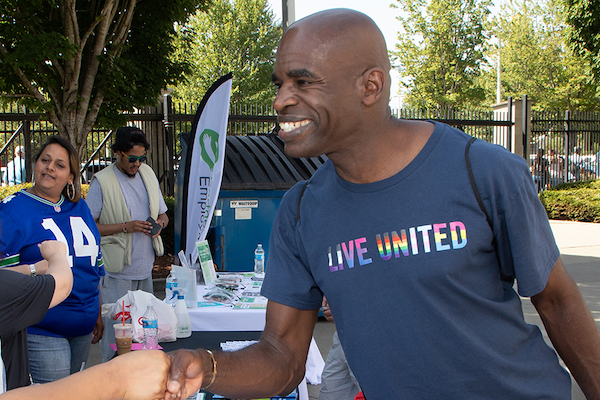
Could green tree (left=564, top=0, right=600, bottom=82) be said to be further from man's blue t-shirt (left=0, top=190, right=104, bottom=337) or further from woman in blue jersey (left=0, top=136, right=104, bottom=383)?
man's blue t-shirt (left=0, top=190, right=104, bottom=337)

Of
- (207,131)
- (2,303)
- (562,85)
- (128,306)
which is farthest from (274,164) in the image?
(562,85)

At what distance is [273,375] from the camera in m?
1.35

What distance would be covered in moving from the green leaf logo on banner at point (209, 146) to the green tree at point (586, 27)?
1358cm

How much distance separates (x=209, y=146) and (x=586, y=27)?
1413cm

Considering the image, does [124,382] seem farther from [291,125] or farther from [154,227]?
[154,227]

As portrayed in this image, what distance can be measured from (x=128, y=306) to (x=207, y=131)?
2.25 meters

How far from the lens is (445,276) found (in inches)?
46.9

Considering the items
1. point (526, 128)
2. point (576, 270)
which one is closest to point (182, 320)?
point (576, 270)

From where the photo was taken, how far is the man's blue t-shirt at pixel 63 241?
310 centimetres

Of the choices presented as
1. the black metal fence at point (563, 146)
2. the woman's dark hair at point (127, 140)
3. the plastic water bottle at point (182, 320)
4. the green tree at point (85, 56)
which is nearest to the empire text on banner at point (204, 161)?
the woman's dark hair at point (127, 140)

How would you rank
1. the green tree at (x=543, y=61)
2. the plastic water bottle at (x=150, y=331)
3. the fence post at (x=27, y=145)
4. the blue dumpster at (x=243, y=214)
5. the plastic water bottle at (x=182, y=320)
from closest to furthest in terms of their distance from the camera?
the plastic water bottle at (x=150, y=331) < the plastic water bottle at (x=182, y=320) < the blue dumpster at (x=243, y=214) < the fence post at (x=27, y=145) < the green tree at (x=543, y=61)

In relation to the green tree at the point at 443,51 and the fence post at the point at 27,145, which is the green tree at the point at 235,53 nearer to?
the green tree at the point at 443,51

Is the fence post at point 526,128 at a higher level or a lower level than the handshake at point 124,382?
higher

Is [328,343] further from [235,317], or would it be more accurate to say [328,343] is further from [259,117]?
[259,117]
